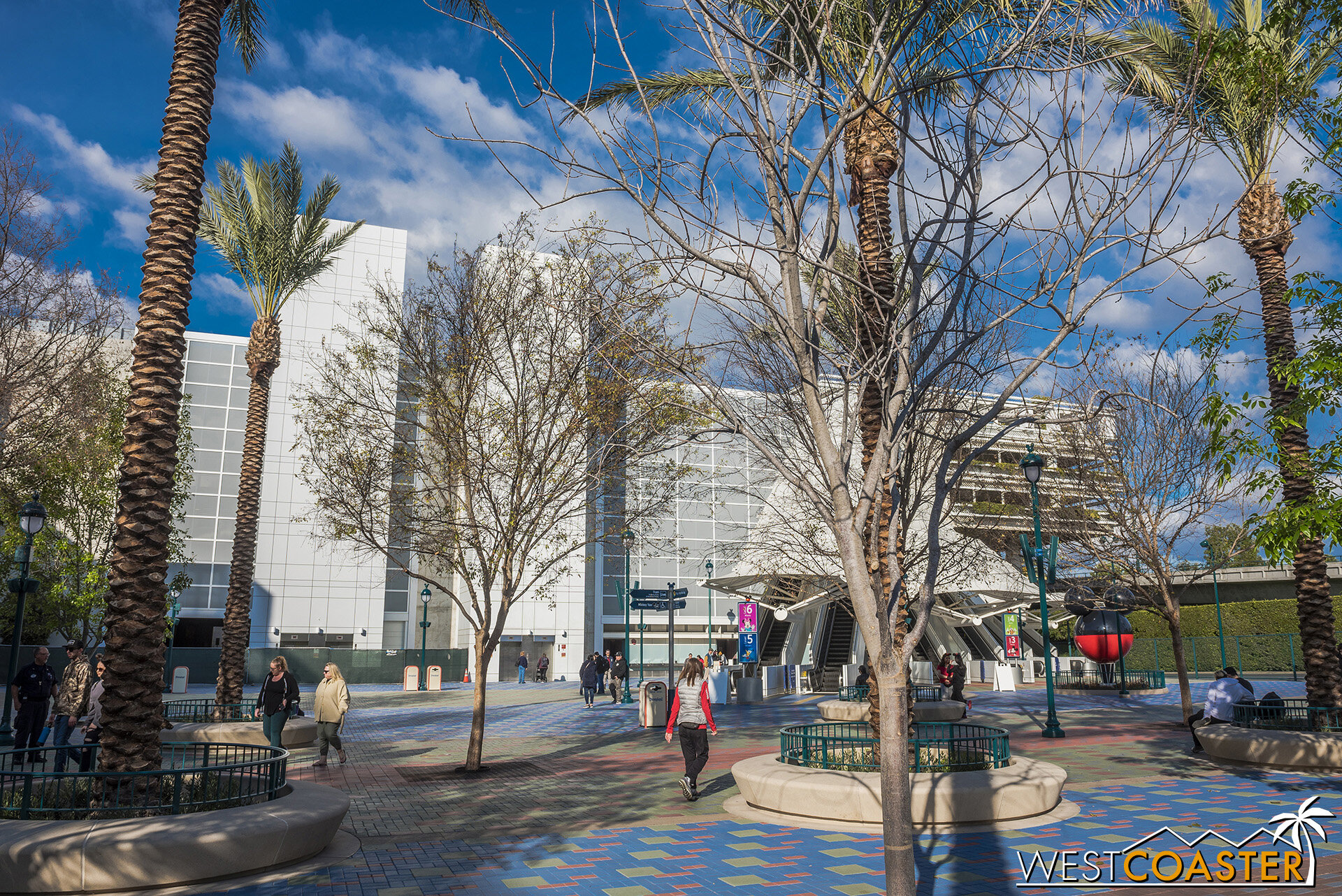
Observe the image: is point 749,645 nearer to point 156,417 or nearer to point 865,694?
point 865,694

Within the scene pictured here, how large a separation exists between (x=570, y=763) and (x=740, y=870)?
822 cm

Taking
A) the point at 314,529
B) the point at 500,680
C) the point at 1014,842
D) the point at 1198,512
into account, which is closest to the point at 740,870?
the point at 1014,842

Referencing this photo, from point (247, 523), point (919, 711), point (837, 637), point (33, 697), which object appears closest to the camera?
point (33, 697)

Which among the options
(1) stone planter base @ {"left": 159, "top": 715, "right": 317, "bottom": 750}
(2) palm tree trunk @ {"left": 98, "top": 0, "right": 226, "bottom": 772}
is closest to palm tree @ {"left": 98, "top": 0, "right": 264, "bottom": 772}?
(2) palm tree trunk @ {"left": 98, "top": 0, "right": 226, "bottom": 772}

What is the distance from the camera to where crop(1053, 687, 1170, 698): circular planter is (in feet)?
102

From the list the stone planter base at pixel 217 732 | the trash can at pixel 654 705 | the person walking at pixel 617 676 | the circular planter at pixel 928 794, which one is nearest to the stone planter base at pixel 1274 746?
the circular planter at pixel 928 794

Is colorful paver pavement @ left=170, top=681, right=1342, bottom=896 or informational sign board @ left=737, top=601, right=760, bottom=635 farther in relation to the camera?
informational sign board @ left=737, top=601, right=760, bottom=635

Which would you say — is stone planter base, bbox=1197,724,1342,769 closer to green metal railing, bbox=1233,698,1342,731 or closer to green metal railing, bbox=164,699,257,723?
green metal railing, bbox=1233,698,1342,731

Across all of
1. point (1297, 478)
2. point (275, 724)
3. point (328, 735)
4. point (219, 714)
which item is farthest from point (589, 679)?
point (1297, 478)

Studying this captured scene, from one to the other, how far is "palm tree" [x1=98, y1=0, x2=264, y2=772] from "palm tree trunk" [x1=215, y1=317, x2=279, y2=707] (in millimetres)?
9442

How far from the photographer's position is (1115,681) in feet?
114

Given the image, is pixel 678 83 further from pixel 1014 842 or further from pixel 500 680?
pixel 500 680

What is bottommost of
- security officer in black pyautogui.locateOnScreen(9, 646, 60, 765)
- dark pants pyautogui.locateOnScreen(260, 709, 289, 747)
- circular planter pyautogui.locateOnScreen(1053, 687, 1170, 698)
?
circular planter pyautogui.locateOnScreen(1053, 687, 1170, 698)

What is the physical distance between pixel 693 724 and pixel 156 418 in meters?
7.36
